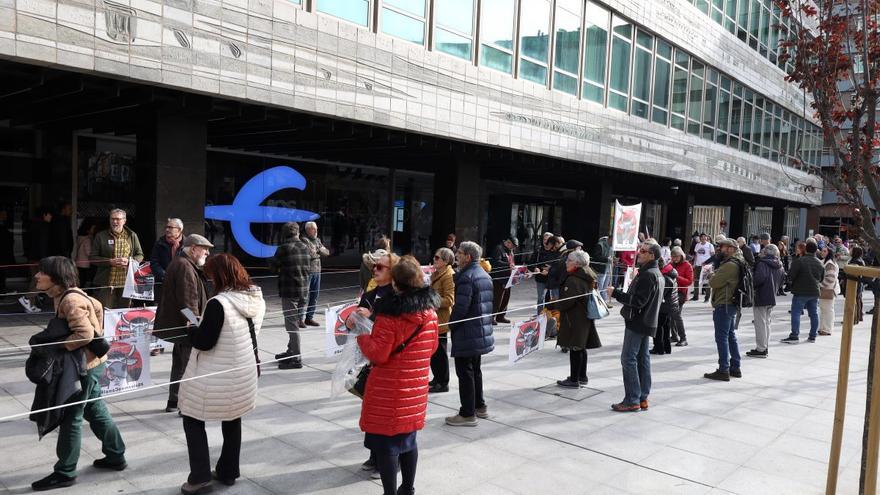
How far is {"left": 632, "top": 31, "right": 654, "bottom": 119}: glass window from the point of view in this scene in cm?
2145

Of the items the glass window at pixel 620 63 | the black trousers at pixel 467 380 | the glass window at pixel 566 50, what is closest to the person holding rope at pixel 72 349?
the black trousers at pixel 467 380

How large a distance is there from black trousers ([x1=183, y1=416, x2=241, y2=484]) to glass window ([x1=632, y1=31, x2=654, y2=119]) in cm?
1954

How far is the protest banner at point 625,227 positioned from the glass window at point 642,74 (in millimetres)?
12157

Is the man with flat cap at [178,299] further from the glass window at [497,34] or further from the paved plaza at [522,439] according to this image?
the glass window at [497,34]

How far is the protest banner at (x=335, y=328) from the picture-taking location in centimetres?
707

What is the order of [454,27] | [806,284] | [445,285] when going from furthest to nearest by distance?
[454,27]
[806,284]
[445,285]

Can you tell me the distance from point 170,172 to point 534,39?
10.1m

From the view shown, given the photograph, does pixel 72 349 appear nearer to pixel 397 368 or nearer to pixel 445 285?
pixel 397 368

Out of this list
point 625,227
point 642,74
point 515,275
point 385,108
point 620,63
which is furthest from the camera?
point 642,74

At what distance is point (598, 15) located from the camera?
1919 centimetres

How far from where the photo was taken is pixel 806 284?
39.9 ft

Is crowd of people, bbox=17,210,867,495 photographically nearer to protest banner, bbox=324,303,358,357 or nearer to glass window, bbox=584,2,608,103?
protest banner, bbox=324,303,358,357

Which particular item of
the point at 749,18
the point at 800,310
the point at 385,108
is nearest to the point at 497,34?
the point at 385,108

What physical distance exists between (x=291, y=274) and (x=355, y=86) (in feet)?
16.5
